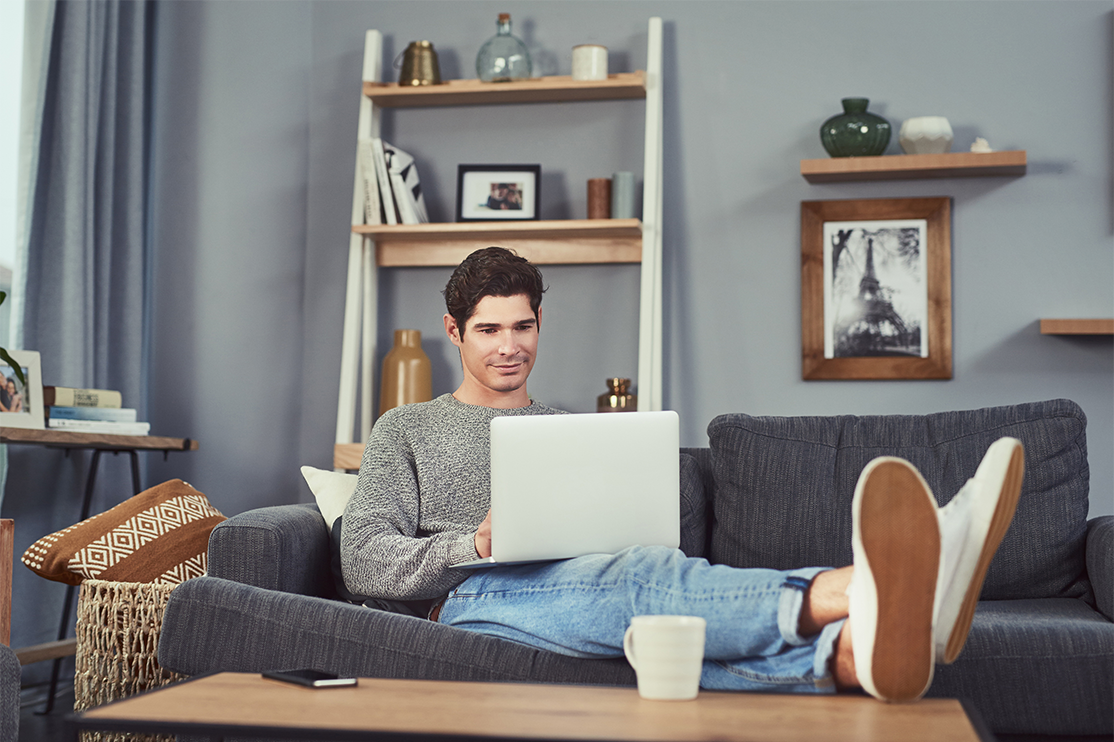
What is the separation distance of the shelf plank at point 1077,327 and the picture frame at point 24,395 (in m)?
2.67

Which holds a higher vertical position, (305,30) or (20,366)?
(305,30)

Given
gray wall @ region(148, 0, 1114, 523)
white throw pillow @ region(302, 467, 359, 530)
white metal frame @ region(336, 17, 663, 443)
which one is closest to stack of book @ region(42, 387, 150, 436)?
gray wall @ region(148, 0, 1114, 523)

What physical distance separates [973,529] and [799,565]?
910 mm

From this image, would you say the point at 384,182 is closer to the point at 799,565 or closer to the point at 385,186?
the point at 385,186

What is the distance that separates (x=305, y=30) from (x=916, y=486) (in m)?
3.08

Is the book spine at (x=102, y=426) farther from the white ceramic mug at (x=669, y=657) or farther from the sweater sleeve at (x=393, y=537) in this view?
the white ceramic mug at (x=669, y=657)

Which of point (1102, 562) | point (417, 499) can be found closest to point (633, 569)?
point (417, 499)

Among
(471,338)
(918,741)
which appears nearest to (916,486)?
(918,741)

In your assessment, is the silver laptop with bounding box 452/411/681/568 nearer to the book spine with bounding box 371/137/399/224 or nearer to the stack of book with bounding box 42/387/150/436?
the stack of book with bounding box 42/387/150/436

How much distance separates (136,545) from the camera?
1990 millimetres

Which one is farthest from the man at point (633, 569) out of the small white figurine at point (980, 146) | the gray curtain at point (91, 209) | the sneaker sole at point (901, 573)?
the small white figurine at point (980, 146)

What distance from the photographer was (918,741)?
34.3 inches

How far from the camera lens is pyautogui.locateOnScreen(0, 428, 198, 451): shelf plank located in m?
2.28

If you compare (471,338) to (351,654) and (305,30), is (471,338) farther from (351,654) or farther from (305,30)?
(305,30)
